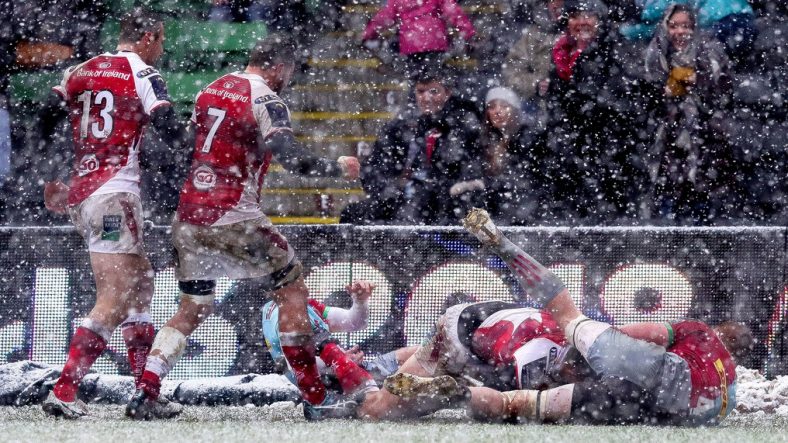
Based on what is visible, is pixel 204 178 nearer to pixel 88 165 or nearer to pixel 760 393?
pixel 88 165

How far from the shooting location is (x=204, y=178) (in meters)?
4.76

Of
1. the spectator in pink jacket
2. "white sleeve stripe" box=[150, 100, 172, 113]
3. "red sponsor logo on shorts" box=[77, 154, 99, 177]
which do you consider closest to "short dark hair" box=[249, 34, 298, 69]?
"white sleeve stripe" box=[150, 100, 172, 113]

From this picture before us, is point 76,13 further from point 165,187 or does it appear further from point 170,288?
point 170,288

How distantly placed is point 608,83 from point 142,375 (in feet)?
11.0

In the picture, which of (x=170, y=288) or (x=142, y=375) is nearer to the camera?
(x=142, y=375)

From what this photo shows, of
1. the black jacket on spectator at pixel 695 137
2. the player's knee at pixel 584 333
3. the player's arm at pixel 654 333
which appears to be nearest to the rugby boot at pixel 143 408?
the player's knee at pixel 584 333

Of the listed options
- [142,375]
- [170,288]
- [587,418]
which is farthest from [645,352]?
[170,288]

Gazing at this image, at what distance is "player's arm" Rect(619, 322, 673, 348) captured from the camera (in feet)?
15.4

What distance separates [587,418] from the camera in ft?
14.3

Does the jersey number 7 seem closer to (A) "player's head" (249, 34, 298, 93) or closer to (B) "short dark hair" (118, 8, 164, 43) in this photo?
(A) "player's head" (249, 34, 298, 93)

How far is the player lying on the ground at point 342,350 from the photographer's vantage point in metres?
4.93

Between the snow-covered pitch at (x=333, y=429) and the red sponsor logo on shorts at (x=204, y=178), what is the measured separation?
0.92 meters

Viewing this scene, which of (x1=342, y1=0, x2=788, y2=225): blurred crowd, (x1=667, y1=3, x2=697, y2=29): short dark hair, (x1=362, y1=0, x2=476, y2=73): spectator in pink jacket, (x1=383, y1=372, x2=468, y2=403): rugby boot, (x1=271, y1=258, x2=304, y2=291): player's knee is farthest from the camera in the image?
(x1=362, y1=0, x2=476, y2=73): spectator in pink jacket

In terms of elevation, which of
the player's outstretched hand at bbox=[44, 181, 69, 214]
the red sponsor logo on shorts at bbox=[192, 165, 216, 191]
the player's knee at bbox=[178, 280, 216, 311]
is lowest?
the player's knee at bbox=[178, 280, 216, 311]
